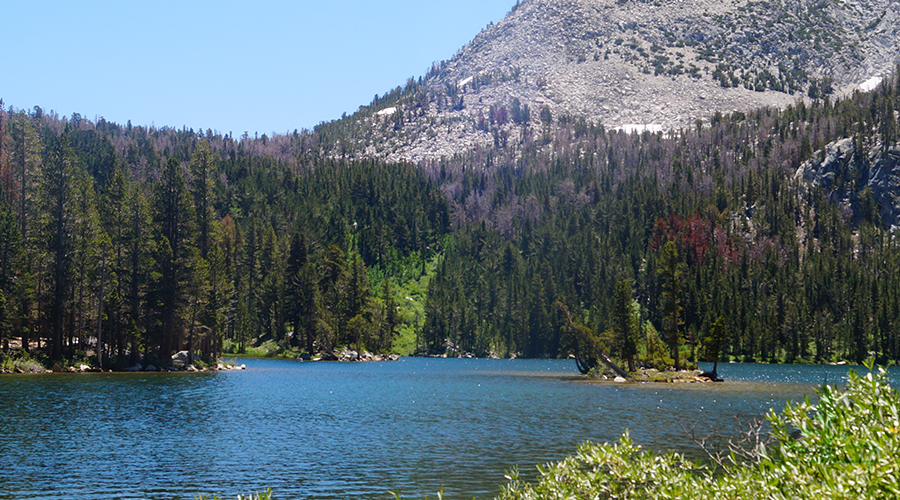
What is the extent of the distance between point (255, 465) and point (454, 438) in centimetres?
1352

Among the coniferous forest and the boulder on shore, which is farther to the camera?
the boulder on shore

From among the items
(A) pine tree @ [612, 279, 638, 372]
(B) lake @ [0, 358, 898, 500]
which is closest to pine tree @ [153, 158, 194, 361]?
(B) lake @ [0, 358, 898, 500]

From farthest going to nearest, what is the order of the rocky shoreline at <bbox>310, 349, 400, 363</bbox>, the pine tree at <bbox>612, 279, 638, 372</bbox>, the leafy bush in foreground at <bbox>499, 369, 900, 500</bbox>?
the rocky shoreline at <bbox>310, 349, 400, 363</bbox>, the pine tree at <bbox>612, 279, 638, 372</bbox>, the leafy bush in foreground at <bbox>499, 369, 900, 500</bbox>

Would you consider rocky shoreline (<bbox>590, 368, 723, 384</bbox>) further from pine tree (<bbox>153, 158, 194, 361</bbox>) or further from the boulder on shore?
pine tree (<bbox>153, 158, 194, 361</bbox>)

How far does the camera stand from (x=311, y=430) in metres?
46.4

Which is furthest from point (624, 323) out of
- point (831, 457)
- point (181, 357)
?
point (831, 457)

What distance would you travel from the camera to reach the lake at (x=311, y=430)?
31016mm

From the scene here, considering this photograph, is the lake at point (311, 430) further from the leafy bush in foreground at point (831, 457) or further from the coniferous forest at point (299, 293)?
the leafy bush in foreground at point (831, 457)

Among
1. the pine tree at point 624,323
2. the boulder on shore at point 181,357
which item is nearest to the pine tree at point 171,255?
the boulder on shore at point 181,357

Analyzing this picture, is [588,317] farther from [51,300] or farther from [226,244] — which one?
[51,300]

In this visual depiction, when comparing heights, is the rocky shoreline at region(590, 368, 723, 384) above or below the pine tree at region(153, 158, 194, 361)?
below

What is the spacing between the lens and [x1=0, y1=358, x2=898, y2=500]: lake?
31.0 m

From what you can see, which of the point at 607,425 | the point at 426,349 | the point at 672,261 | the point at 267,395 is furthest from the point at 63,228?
the point at 426,349

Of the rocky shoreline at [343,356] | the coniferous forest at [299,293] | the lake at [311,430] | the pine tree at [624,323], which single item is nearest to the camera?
the lake at [311,430]
